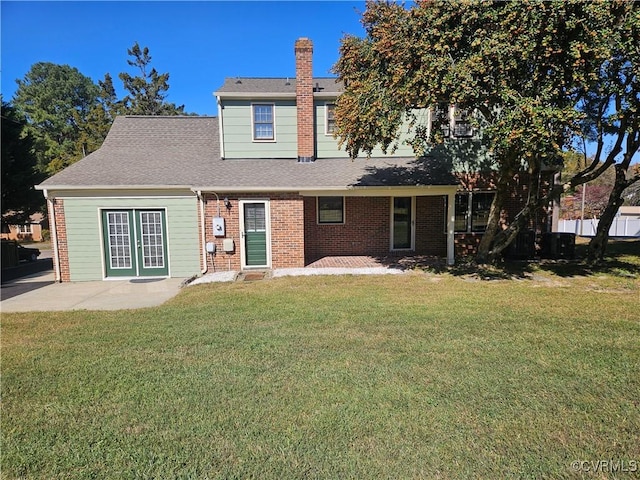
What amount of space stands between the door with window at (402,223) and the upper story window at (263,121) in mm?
4975

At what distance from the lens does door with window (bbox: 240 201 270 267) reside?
1023 centimetres

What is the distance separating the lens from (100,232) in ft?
32.1

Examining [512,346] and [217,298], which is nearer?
[512,346]

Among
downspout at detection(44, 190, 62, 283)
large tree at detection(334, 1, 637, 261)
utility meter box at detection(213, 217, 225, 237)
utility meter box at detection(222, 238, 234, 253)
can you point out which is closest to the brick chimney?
large tree at detection(334, 1, 637, 261)

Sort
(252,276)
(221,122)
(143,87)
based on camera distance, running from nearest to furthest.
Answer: (252,276) < (221,122) < (143,87)

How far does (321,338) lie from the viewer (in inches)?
192

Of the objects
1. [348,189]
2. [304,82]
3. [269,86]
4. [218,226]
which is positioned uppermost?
[269,86]

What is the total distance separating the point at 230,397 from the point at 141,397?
0.90 m

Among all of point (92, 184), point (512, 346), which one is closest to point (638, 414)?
point (512, 346)

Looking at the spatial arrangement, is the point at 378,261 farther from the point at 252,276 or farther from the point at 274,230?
the point at 252,276

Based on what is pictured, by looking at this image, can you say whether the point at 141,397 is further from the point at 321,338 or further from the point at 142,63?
the point at 142,63

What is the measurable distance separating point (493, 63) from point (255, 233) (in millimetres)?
7265

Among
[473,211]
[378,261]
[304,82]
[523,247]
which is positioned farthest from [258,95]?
[523,247]

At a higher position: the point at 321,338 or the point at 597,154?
the point at 597,154
